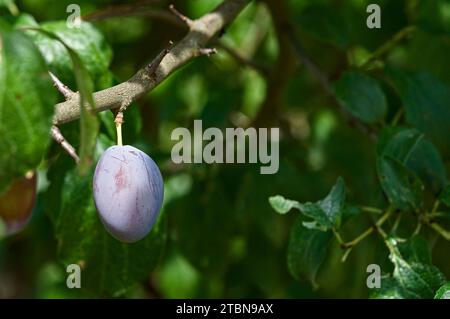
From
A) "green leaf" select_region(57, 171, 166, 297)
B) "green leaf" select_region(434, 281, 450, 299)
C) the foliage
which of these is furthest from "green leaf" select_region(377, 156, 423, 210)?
"green leaf" select_region(57, 171, 166, 297)

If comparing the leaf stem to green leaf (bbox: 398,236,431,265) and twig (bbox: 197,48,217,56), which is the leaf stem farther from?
twig (bbox: 197,48,217,56)

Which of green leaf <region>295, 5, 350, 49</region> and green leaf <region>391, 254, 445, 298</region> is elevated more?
green leaf <region>295, 5, 350, 49</region>

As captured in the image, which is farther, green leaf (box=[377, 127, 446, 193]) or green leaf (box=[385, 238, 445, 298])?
Answer: green leaf (box=[377, 127, 446, 193])

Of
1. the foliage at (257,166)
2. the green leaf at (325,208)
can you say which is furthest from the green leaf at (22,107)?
the green leaf at (325,208)

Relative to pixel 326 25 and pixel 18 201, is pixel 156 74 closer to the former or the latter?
pixel 18 201

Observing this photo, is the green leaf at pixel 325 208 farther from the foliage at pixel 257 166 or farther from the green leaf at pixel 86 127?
the green leaf at pixel 86 127
